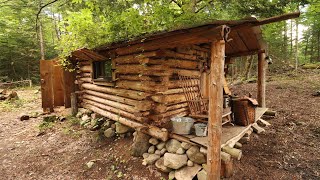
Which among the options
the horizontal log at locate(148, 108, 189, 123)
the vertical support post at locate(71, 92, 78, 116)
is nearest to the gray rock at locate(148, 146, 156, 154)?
the horizontal log at locate(148, 108, 189, 123)

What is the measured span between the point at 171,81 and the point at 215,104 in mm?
2153

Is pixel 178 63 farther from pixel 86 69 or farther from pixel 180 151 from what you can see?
pixel 86 69

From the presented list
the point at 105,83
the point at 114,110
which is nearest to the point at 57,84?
the point at 105,83

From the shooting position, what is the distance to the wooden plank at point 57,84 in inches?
381

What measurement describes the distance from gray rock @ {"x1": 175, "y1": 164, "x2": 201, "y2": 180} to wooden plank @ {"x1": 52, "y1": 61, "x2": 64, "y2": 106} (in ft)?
25.4

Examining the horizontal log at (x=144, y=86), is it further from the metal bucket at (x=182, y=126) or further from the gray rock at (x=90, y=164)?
the gray rock at (x=90, y=164)

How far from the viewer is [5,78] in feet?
65.2

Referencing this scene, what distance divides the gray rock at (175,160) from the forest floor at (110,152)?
1.35ft

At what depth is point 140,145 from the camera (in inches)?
220

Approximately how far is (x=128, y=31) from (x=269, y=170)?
5941 mm

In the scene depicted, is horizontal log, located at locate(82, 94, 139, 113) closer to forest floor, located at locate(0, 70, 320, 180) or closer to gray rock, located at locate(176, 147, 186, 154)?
forest floor, located at locate(0, 70, 320, 180)

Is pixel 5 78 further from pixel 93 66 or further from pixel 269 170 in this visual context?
pixel 269 170

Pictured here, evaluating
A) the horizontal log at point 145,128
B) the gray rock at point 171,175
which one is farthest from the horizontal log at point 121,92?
the gray rock at point 171,175

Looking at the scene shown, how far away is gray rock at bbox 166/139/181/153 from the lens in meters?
4.99
